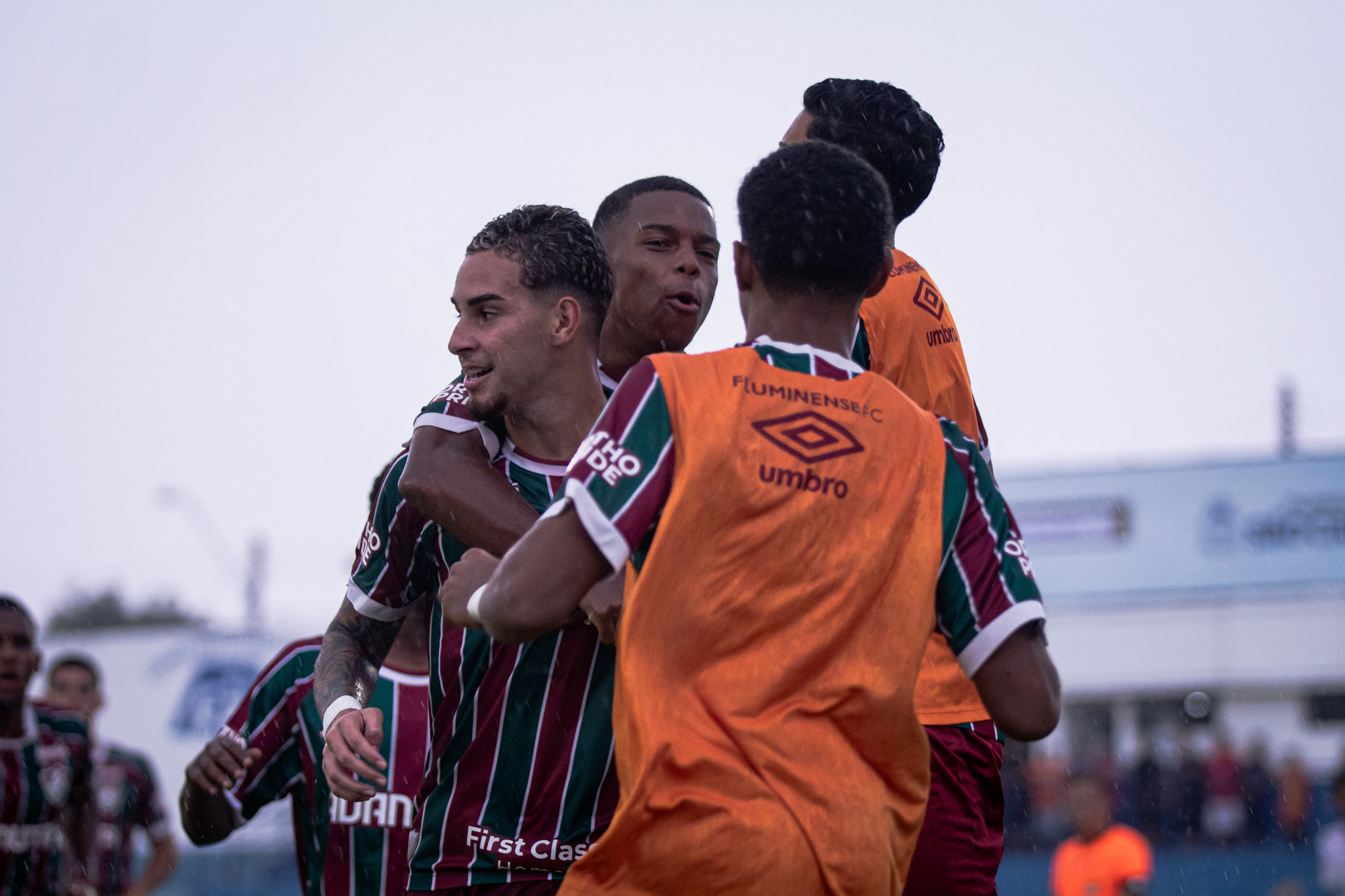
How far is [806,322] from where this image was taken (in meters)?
2.65

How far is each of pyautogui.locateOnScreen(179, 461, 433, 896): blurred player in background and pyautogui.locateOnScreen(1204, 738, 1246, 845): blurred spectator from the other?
1603 centimetres

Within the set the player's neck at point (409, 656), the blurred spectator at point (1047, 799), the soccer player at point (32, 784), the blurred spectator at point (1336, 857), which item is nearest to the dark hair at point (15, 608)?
the soccer player at point (32, 784)

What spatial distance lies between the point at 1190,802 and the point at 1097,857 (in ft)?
28.8

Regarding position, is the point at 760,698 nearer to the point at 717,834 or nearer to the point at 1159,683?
the point at 717,834

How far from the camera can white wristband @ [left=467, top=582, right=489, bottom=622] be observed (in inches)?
96.7

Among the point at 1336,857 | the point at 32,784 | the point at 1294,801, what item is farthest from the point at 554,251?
the point at 1294,801

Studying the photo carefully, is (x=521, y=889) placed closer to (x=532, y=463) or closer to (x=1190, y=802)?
(x=532, y=463)

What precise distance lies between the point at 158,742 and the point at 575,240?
80.5 ft

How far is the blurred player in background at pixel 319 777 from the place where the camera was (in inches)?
192

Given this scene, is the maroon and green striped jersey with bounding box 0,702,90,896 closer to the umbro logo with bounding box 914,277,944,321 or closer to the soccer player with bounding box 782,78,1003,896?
the soccer player with bounding box 782,78,1003,896

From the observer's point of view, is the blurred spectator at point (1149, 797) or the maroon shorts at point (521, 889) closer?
the maroon shorts at point (521, 889)

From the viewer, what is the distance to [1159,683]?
30000 mm

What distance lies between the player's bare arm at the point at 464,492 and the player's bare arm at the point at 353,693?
472mm

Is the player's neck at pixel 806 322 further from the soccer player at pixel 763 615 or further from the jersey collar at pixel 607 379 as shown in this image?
the jersey collar at pixel 607 379
